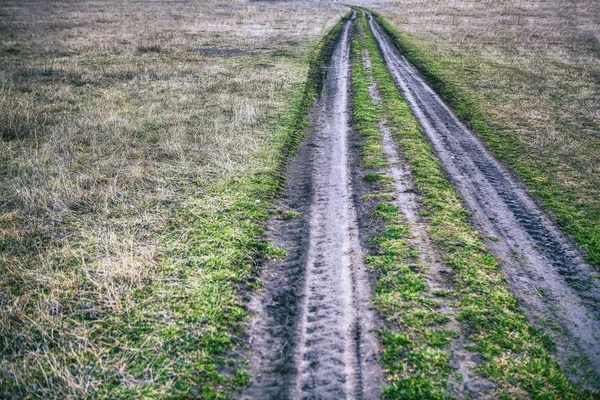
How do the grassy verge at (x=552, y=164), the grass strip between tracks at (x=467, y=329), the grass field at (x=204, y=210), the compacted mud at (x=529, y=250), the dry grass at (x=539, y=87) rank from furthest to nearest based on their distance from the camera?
1. the dry grass at (x=539, y=87)
2. the grassy verge at (x=552, y=164)
3. the compacted mud at (x=529, y=250)
4. the grass field at (x=204, y=210)
5. the grass strip between tracks at (x=467, y=329)

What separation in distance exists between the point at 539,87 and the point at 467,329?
53.7 ft

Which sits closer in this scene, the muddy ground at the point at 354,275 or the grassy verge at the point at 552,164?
the muddy ground at the point at 354,275

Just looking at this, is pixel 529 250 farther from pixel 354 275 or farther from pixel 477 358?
pixel 354 275

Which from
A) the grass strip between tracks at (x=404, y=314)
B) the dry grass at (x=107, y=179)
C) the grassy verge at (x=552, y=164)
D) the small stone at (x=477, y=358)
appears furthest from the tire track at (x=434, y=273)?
the dry grass at (x=107, y=179)

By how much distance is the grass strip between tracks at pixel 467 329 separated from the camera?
4.52 m

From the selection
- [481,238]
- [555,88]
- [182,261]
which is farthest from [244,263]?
[555,88]

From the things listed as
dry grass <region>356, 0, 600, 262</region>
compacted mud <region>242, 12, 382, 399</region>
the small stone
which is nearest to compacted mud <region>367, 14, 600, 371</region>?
dry grass <region>356, 0, 600, 262</region>

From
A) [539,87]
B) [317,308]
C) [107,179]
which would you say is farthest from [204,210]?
[539,87]

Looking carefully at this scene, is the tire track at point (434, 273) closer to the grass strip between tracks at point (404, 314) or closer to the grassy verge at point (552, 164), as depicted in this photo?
the grass strip between tracks at point (404, 314)

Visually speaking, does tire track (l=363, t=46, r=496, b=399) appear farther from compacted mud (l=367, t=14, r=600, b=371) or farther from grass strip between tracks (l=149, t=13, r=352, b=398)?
grass strip between tracks (l=149, t=13, r=352, b=398)

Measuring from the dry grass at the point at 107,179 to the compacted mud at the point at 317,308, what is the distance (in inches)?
46.9

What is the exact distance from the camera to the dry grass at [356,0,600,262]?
9.09 meters

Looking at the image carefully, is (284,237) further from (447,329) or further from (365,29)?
(365,29)

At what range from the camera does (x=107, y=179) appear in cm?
899
